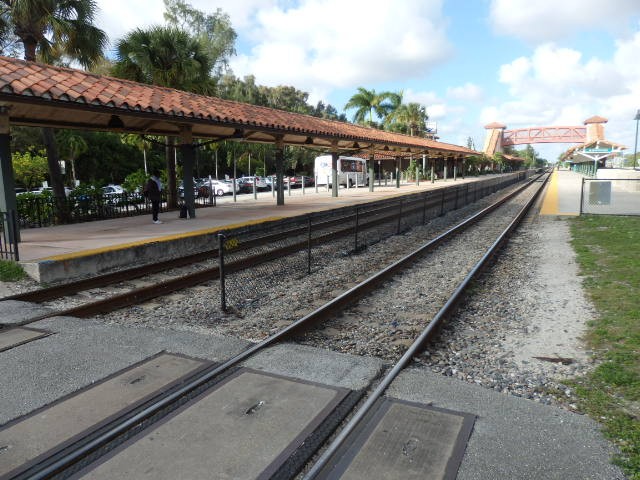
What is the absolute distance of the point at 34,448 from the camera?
317 cm

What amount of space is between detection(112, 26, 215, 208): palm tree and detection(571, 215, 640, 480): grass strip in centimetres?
1600

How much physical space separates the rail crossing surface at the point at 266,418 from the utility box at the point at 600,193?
19.0 meters

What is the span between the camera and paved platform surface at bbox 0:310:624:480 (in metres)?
3.01

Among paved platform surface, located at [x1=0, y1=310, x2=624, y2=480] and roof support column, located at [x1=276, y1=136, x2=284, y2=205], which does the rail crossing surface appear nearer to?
paved platform surface, located at [x1=0, y1=310, x2=624, y2=480]

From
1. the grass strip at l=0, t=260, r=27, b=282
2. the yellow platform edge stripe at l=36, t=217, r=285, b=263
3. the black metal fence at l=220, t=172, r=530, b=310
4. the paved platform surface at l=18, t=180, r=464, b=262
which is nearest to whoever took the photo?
the black metal fence at l=220, t=172, r=530, b=310

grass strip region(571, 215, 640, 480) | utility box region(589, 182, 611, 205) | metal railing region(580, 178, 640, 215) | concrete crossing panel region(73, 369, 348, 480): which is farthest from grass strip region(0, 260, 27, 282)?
utility box region(589, 182, 611, 205)

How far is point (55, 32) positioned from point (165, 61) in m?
5.81

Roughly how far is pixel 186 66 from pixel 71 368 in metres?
18.9

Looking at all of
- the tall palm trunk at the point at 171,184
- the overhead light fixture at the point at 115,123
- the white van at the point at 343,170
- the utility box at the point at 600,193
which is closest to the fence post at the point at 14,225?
the overhead light fixture at the point at 115,123

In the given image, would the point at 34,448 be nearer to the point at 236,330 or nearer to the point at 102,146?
the point at 236,330

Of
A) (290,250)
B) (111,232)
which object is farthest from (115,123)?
(290,250)

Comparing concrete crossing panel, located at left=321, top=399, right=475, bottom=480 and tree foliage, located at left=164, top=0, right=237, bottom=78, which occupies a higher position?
tree foliage, located at left=164, top=0, right=237, bottom=78

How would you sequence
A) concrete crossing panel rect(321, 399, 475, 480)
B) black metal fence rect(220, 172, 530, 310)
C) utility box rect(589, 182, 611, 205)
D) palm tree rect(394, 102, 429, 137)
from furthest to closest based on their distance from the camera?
palm tree rect(394, 102, 429, 137)
utility box rect(589, 182, 611, 205)
black metal fence rect(220, 172, 530, 310)
concrete crossing panel rect(321, 399, 475, 480)

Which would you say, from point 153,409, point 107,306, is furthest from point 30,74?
point 153,409
